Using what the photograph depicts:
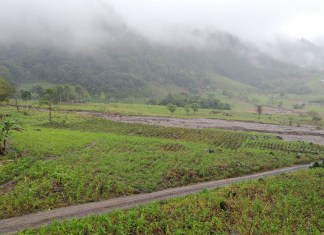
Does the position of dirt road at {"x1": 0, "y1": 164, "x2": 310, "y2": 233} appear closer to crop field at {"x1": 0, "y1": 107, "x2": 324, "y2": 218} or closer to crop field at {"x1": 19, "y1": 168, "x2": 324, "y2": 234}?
crop field at {"x1": 0, "y1": 107, "x2": 324, "y2": 218}

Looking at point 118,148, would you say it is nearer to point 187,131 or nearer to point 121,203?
point 121,203

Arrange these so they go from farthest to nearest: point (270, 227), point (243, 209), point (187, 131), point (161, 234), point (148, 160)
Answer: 1. point (187, 131)
2. point (148, 160)
3. point (243, 209)
4. point (270, 227)
5. point (161, 234)

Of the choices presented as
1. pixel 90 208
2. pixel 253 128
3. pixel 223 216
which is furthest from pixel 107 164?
pixel 253 128

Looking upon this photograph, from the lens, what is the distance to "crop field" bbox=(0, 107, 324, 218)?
35.3 m

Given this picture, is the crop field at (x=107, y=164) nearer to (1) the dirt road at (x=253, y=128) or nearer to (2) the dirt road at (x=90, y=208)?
(2) the dirt road at (x=90, y=208)

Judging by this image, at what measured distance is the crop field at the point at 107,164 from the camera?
3528cm

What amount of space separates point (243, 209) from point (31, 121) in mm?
81062

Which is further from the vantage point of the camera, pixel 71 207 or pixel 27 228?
pixel 71 207

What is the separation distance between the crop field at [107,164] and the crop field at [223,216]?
22.1 feet

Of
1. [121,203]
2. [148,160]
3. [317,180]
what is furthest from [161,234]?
[317,180]

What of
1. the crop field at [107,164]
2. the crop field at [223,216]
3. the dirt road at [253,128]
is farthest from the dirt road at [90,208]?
the dirt road at [253,128]

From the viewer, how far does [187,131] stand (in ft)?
300

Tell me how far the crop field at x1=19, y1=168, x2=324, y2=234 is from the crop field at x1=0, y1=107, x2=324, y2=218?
22.1 feet

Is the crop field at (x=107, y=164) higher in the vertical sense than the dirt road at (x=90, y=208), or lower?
higher
